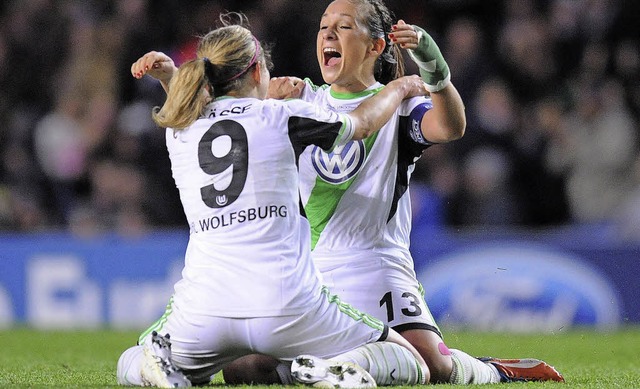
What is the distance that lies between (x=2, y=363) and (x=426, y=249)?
16.1 feet

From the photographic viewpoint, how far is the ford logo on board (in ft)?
34.2

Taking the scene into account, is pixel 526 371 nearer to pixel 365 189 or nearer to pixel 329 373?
pixel 365 189

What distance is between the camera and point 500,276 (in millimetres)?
10492

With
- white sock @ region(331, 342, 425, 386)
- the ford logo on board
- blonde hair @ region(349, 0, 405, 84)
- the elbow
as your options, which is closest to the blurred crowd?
the ford logo on board

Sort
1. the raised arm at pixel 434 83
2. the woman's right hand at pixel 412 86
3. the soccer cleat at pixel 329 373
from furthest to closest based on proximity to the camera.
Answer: the woman's right hand at pixel 412 86
the raised arm at pixel 434 83
the soccer cleat at pixel 329 373

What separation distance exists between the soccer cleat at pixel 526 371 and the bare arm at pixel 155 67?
6.84 ft

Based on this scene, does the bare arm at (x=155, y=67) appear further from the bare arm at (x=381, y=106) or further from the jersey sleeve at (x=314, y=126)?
the bare arm at (x=381, y=106)

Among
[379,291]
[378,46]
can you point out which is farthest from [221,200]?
[378,46]

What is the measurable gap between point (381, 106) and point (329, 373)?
1.26 metres

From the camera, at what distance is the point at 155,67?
5.50 meters

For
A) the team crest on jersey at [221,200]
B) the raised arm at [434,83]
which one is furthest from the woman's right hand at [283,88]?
the team crest on jersey at [221,200]

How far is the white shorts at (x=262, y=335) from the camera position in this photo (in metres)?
4.73

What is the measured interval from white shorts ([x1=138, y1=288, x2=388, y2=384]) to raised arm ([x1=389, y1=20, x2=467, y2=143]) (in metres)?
1.03

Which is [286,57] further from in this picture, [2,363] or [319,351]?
[319,351]
